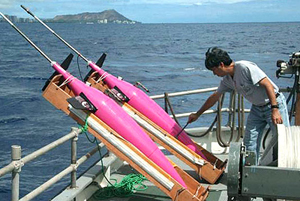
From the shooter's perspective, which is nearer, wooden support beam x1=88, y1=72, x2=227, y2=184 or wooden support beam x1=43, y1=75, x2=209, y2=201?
wooden support beam x1=43, y1=75, x2=209, y2=201

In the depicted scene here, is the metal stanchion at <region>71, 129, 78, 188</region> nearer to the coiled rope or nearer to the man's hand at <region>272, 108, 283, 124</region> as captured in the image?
the coiled rope

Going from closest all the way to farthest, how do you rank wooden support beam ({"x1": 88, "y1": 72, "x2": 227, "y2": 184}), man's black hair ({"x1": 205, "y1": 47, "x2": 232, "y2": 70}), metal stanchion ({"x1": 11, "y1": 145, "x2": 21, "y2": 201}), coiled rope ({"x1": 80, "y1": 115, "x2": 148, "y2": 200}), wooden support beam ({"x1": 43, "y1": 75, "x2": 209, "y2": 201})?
metal stanchion ({"x1": 11, "y1": 145, "x2": 21, "y2": 201}) < man's black hair ({"x1": 205, "y1": 47, "x2": 232, "y2": 70}) < wooden support beam ({"x1": 43, "y1": 75, "x2": 209, "y2": 201}) < coiled rope ({"x1": 80, "y1": 115, "x2": 148, "y2": 200}) < wooden support beam ({"x1": 88, "y1": 72, "x2": 227, "y2": 184})

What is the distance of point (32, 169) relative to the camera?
1232 centimetres

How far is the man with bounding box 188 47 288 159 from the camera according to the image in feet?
16.7

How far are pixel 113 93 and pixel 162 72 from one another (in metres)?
30.3

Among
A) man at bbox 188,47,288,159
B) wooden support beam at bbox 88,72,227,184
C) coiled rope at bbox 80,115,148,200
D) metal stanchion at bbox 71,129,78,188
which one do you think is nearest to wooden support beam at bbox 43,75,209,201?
metal stanchion at bbox 71,129,78,188

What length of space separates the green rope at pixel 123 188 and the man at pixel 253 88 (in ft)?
4.97

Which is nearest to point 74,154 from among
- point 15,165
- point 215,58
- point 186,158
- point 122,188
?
point 122,188

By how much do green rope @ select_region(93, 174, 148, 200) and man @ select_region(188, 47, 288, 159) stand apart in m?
1.52

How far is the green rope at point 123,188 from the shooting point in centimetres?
591

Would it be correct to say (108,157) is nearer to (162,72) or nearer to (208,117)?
(208,117)

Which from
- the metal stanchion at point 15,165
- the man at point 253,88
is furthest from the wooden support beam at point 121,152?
the metal stanchion at point 15,165

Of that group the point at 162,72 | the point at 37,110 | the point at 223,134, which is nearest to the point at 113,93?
the point at 223,134

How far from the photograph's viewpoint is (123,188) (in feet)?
19.9
